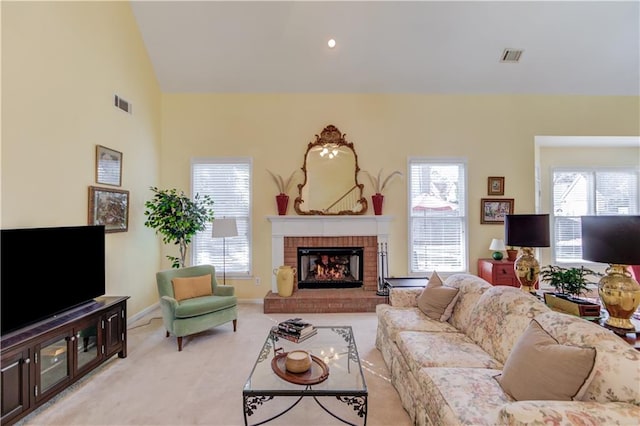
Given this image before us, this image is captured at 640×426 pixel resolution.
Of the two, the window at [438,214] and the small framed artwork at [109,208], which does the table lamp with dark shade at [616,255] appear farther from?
the small framed artwork at [109,208]

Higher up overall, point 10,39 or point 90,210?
point 10,39

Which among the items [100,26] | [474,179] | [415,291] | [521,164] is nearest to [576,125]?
[521,164]

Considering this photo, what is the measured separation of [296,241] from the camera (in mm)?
4840

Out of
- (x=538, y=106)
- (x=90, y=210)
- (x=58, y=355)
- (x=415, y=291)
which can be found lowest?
(x=58, y=355)

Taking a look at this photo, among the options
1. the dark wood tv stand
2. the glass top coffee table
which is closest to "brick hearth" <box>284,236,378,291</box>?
the glass top coffee table

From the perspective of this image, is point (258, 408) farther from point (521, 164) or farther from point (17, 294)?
point (521, 164)

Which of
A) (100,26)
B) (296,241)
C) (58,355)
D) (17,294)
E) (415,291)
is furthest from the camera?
(296,241)

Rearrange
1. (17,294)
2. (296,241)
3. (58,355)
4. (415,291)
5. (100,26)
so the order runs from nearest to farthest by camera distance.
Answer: (17,294) → (58,355) → (415,291) → (100,26) → (296,241)

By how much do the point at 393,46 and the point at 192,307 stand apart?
458 cm

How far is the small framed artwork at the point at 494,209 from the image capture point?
16.4 feet

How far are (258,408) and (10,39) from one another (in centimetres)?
374

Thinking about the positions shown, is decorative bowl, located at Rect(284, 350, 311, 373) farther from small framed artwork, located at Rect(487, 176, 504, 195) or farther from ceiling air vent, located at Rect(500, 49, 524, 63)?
ceiling air vent, located at Rect(500, 49, 524, 63)

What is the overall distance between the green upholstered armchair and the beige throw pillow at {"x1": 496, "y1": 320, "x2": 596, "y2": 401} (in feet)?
9.68

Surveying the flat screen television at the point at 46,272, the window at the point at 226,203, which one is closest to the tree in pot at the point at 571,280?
the window at the point at 226,203
